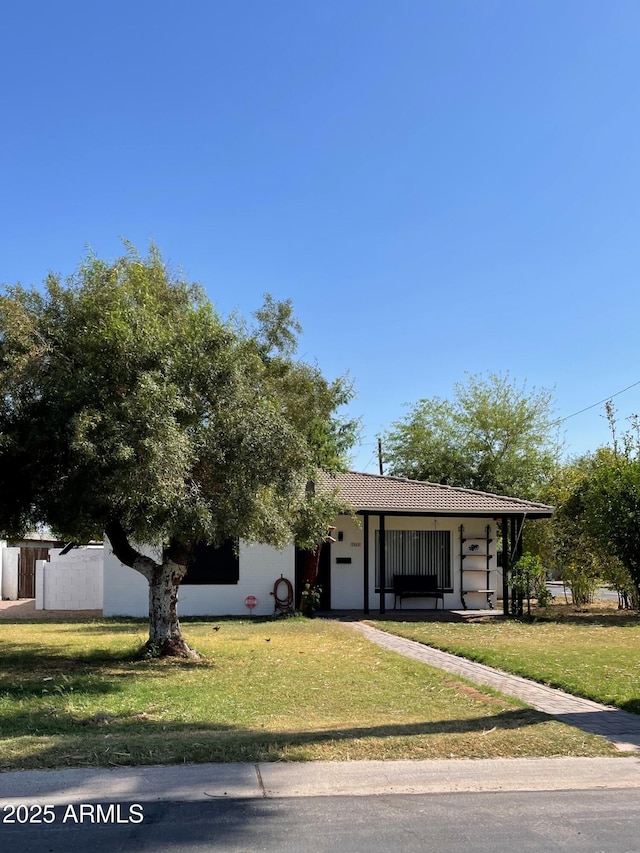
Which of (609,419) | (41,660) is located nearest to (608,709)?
(41,660)

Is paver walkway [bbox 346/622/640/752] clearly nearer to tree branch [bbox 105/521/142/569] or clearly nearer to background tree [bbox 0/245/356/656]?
background tree [bbox 0/245/356/656]

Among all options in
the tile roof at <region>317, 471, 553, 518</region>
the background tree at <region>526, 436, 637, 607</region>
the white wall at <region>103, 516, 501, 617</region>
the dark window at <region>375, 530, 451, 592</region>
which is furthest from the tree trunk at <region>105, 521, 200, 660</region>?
the background tree at <region>526, 436, 637, 607</region>

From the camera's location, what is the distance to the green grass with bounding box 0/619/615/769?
6.56m

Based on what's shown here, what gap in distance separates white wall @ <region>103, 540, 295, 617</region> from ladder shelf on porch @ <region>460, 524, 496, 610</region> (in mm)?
4810

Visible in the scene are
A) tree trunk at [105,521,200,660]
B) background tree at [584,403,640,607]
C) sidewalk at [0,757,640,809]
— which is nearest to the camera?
sidewalk at [0,757,640,809]

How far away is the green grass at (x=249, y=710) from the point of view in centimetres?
656

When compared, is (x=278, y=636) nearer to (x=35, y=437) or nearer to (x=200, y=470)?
(x=200, y=470)

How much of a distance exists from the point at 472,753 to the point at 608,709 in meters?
2.75

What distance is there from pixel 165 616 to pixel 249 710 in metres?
3.91

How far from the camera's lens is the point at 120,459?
8.91 m

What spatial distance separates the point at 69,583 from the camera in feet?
70.5

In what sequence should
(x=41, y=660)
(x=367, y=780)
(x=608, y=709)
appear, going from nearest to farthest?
(x=367, y=780)
(x=608, y=709)
(x=41, y=660)

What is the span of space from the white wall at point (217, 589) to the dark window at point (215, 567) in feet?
0.42

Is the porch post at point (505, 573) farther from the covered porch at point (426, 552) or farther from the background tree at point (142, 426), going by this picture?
the background tree at point (142, 426)
